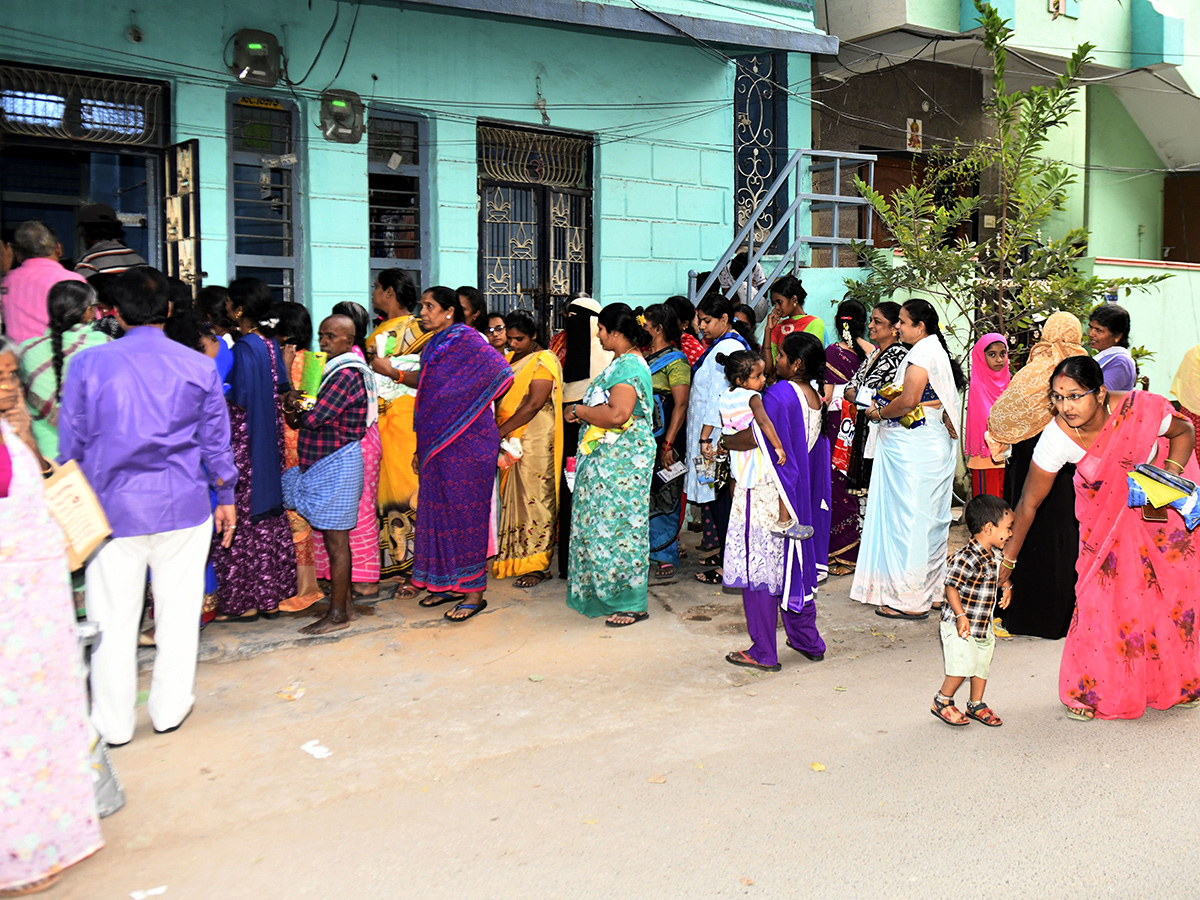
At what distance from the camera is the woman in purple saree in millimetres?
5852

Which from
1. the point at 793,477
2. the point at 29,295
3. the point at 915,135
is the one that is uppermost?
the point at 915,135

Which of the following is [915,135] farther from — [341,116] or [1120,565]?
[1120,565]

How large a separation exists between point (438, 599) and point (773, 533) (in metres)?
2.23

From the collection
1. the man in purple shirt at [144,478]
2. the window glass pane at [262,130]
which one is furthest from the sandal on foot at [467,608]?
the window glass pane at [262,130]

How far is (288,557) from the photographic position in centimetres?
593

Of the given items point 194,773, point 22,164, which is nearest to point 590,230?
point 22,164

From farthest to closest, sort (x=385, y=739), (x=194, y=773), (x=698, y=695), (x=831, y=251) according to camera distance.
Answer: (x=831, y=251)
(x=698, y=695)
(x=385, y=739)
(x=194, y=773)

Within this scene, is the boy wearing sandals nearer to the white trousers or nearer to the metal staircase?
the white trousers

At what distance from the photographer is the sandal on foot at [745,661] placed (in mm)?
5145

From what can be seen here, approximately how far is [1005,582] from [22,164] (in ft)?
24.1

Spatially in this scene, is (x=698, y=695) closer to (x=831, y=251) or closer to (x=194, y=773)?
(x=194, y=773)

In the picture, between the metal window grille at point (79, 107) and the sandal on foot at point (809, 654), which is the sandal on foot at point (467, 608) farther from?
the metal window grille at point (79, 107)

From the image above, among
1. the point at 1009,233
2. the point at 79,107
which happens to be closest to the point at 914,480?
the point at 1009,233

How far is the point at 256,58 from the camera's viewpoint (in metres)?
8.07
